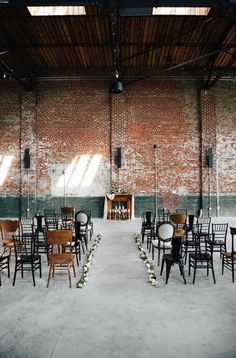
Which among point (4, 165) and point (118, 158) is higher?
point (118, 158)

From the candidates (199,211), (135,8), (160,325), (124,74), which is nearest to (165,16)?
(135,8)

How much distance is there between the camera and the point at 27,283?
5.96 m

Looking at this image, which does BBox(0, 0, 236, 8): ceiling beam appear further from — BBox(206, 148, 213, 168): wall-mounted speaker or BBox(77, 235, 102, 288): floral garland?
BBox(206, 148, 213, 168): wall-mounted speaker

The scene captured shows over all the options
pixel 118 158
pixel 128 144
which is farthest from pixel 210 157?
pixel 118 158

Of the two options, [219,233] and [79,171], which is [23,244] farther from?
[79,171]

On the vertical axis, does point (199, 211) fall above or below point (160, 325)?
above

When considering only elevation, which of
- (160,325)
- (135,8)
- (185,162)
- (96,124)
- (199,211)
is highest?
(135,8)

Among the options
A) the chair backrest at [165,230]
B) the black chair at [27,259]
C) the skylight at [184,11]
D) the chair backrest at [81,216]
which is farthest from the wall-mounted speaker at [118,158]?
the black chair at [27,259]

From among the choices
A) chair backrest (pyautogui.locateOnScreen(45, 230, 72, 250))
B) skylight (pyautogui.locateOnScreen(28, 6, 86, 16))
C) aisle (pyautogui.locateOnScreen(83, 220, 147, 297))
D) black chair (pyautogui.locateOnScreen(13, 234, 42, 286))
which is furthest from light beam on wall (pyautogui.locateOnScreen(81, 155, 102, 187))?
chair backrest (pyautogui.locateOnScreen(45, 230, 72, 250))

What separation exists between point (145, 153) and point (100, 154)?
208 centimetres

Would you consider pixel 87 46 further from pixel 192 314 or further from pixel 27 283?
pixel 192 314

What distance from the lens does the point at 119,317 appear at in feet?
14.7

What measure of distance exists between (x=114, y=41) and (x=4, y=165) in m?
7.93

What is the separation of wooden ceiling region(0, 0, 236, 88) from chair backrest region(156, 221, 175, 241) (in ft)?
18.6
